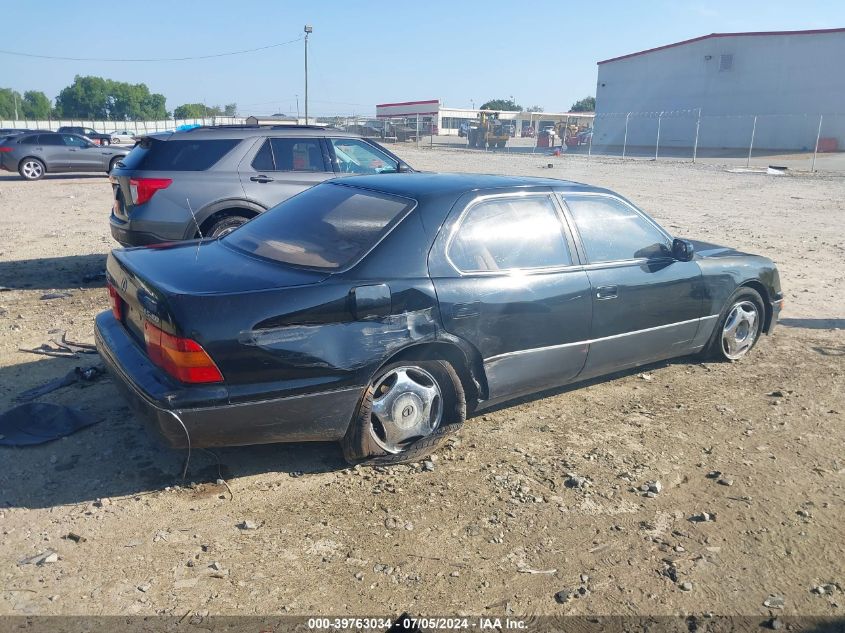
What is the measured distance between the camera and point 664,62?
48.0 meters

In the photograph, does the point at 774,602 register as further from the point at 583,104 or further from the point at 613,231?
the point at 583,104

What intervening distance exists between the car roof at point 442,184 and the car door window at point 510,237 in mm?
127

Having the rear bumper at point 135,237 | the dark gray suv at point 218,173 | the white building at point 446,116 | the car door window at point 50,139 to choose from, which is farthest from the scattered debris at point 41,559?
the white building at point 446,116

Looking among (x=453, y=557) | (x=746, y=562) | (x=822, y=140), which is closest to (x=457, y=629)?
(x=453, y=557)

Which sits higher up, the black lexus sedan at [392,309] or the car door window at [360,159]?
the car door window at [360,159]

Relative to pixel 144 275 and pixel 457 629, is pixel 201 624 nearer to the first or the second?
pixel 457 629

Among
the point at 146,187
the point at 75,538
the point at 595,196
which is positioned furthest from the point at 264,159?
the point at 75,538

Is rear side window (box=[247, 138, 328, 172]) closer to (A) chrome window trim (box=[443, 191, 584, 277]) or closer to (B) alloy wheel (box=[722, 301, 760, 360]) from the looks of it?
(A) chrome window trim (box=[443, 191, 584, 277])

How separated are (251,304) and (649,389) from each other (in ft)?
10.4

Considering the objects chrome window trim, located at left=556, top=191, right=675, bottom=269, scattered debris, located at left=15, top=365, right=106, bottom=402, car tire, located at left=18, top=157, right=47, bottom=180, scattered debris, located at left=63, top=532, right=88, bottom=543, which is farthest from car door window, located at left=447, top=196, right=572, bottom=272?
car tire, located at left=18, top=157, right=47, bottom=180

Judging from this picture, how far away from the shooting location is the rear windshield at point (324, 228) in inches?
154

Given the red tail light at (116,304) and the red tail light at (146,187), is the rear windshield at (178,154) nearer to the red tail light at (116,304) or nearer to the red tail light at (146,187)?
the red tail light at (146,187)

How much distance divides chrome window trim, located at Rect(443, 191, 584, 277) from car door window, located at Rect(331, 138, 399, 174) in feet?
12.2

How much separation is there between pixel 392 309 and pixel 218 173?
4361 millimetres
